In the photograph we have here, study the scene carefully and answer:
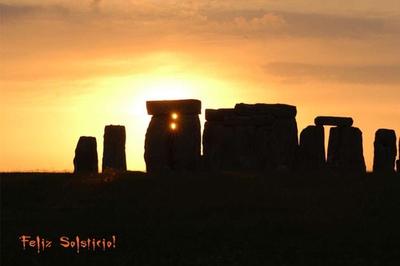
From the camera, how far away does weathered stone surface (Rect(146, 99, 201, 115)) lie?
42656 mm

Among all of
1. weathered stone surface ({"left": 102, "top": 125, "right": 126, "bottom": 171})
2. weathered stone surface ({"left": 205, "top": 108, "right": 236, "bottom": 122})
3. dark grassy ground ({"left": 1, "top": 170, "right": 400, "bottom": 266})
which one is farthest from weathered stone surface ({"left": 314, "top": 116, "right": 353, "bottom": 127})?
dark grassy ground ({"left": 1, "top": 170, "right": 400, "bottom": 266})

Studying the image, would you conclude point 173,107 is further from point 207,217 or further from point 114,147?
point 207,217

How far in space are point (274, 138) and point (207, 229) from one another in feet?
61.2

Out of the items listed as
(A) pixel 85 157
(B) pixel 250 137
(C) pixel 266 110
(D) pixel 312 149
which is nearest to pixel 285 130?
(D) pixel 312 149

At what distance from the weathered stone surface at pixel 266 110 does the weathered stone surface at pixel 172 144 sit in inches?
141

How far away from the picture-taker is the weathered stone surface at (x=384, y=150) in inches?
1836

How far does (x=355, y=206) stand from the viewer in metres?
29.3

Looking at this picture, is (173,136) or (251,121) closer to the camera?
(173,136)

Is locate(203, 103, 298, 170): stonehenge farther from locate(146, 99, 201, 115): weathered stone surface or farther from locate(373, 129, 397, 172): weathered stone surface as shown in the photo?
locate(373, 129, 397, 172): weathered stone surface

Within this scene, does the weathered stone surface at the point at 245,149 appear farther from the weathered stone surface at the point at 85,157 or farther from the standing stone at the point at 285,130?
the weathered stone surface at the point at 85,157

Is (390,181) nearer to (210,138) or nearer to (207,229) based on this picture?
(207,229)

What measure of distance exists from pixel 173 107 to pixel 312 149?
904 centimetres

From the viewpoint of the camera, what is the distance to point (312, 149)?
48438 mm

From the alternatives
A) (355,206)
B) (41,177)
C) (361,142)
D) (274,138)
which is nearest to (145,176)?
(41,177)
